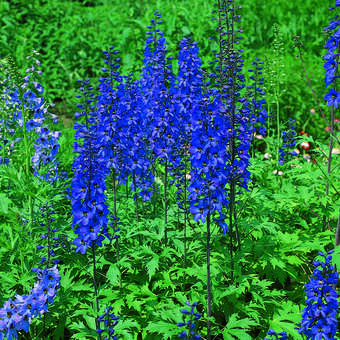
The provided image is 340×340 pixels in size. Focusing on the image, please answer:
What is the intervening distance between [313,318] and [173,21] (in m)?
9.26

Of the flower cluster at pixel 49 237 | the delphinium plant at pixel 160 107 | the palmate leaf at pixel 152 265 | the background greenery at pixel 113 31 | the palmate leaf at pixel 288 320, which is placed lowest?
the palmate leaf at pixel 288 320

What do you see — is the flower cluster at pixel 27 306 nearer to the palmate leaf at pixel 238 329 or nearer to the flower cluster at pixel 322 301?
the palmate leaf at pixel 238 329

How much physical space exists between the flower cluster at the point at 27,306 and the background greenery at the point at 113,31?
7.08 meters

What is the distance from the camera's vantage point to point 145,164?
538cm

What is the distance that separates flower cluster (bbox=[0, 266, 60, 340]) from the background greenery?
7.08 metres

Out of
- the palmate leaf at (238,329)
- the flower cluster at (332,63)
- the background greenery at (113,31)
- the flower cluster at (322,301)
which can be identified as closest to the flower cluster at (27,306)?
the palmate leaf at (238,329)

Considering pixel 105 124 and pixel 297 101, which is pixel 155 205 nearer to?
pixel 105 124

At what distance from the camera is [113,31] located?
12.2 m

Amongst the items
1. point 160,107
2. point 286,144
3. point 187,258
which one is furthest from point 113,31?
point 187,258

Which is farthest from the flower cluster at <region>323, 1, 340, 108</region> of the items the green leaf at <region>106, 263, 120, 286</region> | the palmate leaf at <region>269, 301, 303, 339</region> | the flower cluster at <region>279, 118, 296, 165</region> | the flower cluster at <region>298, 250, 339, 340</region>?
the green leaf at <region>106, 263, 120, 286</region>

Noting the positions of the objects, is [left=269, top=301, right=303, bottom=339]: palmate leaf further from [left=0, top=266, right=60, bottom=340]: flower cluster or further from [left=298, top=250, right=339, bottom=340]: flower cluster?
[left=0, top=266, right=60, bottom=340]: flower cluster

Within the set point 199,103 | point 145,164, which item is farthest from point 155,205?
point 199,103

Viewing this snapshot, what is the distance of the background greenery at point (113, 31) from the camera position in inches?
432

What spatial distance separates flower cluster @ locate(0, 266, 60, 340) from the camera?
3.59m
